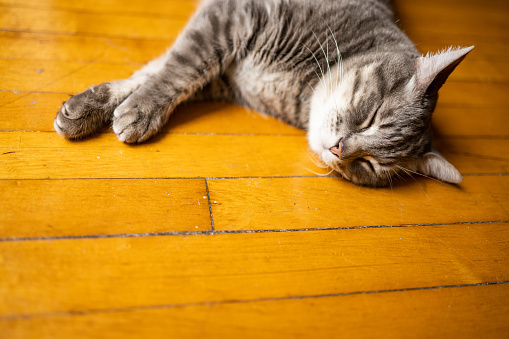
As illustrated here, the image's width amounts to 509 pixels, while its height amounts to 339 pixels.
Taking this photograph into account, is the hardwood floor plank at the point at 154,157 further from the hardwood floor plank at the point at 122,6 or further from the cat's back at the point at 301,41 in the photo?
the hardwood floor plank at the point at 122,6

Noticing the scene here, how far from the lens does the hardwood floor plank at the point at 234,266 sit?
0.97 m

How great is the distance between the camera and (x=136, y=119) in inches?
52.7

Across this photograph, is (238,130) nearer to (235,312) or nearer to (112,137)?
(112,137)

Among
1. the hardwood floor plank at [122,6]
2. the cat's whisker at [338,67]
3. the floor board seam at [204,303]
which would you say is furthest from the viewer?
the hardwood floor plank at [122,6]

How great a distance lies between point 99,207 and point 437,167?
3.79 ft

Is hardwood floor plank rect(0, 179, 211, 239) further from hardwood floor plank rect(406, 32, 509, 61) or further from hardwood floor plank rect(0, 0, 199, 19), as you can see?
hardwood floor plank rect(406, 32, 509, 61)

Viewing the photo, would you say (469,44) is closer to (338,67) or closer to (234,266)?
(338,67)

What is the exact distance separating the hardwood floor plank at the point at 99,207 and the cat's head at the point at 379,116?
1.59 feet

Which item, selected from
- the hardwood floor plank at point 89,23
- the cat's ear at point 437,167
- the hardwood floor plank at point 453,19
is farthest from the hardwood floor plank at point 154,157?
the hardwood floor plank at point 453,19

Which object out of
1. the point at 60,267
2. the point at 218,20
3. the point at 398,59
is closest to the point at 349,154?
the point at 398,59

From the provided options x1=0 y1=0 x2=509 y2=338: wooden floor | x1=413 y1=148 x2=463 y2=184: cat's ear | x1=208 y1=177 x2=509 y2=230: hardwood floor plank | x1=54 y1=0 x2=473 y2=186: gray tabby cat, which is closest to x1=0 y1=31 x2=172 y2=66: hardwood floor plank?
x1=0 y1=0 x2=509 y2=338: wooden floor

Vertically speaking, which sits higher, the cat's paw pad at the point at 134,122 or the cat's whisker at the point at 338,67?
the cat's whisker at the point at 338,67

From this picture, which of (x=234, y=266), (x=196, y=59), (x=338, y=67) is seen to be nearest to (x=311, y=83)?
(x=338, y=67)

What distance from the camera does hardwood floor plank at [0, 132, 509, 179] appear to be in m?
1.23
